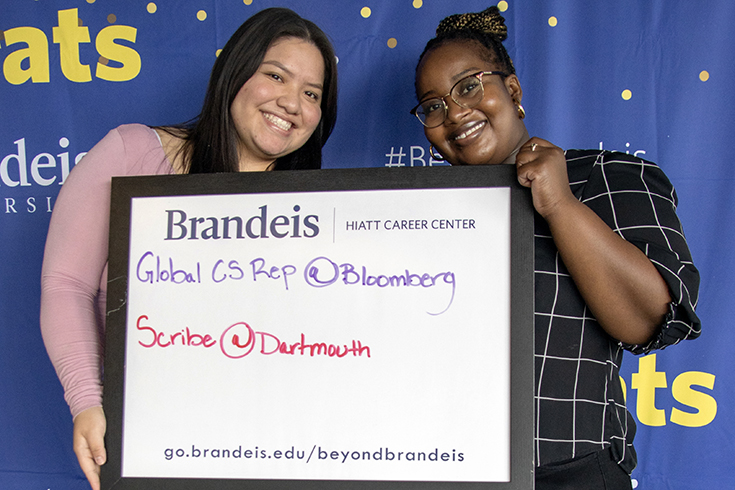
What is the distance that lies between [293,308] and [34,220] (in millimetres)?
1157

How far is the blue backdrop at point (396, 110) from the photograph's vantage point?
141cm

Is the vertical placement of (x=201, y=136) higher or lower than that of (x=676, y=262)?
higher

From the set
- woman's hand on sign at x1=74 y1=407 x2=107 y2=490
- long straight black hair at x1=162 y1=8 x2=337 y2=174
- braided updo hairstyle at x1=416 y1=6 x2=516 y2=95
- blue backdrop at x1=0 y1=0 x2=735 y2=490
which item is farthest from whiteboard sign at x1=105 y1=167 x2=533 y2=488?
blue backdrop at x1=0 y1=0 x2=735 y2=490

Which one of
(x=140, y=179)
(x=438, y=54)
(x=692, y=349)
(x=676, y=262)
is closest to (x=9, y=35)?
(x=140, y=179)

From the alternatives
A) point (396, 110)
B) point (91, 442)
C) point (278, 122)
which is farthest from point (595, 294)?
point (396, 110)

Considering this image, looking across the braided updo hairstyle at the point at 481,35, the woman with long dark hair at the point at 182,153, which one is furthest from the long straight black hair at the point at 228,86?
the braided updo hairstyle at the point at 481,35

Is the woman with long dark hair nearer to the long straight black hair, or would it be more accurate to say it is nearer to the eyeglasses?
the long straight black hair

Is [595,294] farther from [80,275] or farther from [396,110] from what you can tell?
[396,110]

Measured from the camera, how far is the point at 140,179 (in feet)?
2.72

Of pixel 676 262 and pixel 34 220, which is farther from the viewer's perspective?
pixel 34 220

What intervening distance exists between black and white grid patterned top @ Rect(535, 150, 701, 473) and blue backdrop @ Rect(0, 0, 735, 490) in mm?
687

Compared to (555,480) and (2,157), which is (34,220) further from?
(555,480)

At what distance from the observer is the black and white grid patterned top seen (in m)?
0.79

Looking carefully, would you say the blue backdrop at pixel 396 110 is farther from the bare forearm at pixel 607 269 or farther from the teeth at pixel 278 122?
the bare forearm at pixel 607 269
